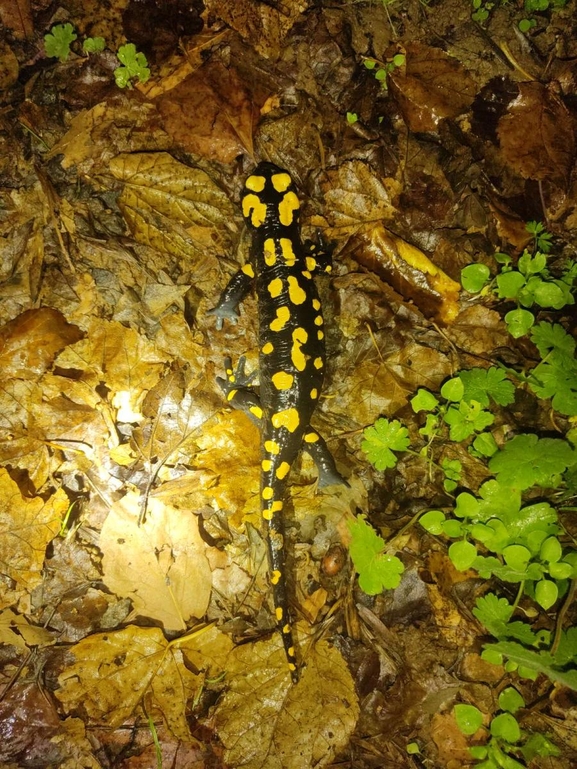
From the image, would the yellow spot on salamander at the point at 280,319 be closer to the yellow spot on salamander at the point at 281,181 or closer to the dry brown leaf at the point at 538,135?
the yellow spot on salamander at the point at 281,181

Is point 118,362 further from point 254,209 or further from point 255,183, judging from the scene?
point 255,183

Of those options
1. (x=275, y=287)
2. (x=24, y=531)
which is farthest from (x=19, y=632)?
(x=275, y=287)

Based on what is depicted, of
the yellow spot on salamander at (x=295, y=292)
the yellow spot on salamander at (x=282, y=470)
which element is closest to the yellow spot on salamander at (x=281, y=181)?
the yellow spot on salamander at (x=295, y=292)

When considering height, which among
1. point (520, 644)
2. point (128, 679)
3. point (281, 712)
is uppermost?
point (520, 644)

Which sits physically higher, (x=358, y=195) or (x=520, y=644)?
(x=358, y=195)

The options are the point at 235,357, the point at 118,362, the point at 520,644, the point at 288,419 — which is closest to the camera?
the point at 520,644

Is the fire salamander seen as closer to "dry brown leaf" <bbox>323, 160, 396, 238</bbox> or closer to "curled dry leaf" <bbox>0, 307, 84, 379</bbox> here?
"dry brown leaf" <bbox>323, 160, 396, 238</bbox>
